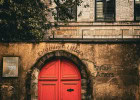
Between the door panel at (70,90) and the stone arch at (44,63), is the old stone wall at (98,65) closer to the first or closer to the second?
the stone arch at (44,63)

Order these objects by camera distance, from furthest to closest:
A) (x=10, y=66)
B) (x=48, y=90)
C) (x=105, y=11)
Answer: (x=105, y=11) → (x=48, y=90) → (x=10, y=66)

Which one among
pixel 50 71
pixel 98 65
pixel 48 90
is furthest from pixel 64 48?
pixel 48 90

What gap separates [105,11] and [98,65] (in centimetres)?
418

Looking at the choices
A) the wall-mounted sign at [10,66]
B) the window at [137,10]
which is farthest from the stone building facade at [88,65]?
the window at [137,10]

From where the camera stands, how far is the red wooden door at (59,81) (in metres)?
9.82

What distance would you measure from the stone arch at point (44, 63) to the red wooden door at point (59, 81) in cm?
29

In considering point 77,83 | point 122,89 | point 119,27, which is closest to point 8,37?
point 77,83

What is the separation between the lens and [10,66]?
31.5 ft

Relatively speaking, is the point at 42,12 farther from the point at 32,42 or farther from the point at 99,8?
the point at 99,8

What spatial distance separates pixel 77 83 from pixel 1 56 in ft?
11.8

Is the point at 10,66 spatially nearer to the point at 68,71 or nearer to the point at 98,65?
the point at 68,71

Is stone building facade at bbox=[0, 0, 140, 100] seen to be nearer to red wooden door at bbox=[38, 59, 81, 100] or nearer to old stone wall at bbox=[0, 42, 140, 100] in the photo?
old stone wall at bbox=[0, 42, 140, 100]

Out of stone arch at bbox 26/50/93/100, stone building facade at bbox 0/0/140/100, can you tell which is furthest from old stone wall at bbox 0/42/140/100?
stone arch at bbox 26/50/93/100

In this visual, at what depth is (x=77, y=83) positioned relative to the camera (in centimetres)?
991
